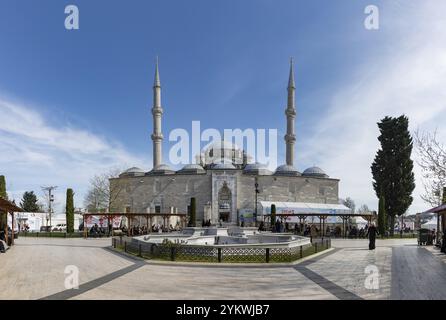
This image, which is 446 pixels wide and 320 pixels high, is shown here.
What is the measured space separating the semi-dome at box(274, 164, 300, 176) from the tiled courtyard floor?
40947mm

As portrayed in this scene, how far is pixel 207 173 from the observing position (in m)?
53.5

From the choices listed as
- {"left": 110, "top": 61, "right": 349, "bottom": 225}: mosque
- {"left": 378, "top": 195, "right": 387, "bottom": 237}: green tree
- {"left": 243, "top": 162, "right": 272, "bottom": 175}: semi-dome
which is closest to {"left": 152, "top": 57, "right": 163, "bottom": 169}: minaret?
{"left": 110, "top": 61, "right": 349, "bottom": 225}: mosque

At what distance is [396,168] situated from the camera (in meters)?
39.4

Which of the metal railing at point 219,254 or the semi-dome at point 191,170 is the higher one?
the semi-dome at point 191,170

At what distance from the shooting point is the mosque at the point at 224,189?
52.1 metres

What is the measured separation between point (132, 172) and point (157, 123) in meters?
9.18

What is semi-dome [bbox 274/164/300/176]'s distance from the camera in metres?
55.8

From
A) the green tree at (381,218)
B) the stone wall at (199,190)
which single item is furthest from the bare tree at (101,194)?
the green tree at (381,218)

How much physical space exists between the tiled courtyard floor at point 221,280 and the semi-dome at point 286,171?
40947 mm

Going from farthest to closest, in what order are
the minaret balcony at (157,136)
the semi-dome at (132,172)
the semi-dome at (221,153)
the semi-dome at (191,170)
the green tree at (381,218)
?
the semi-dome at (221,153) → the semi-dome at (132,172) → the minaret balcony at (157,136) → the semi-dome at (191,170) → the green tree at (381,218)

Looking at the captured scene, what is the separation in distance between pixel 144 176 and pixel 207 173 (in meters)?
9.28

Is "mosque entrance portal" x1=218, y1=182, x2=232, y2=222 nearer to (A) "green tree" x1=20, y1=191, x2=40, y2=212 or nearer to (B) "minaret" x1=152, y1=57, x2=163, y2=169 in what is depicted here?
(B) "minaret" x1=152, y1=57, x2=163, y2=169

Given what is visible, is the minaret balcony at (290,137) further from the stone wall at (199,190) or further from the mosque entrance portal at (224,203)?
the mosque entrance portal at (224,203)
